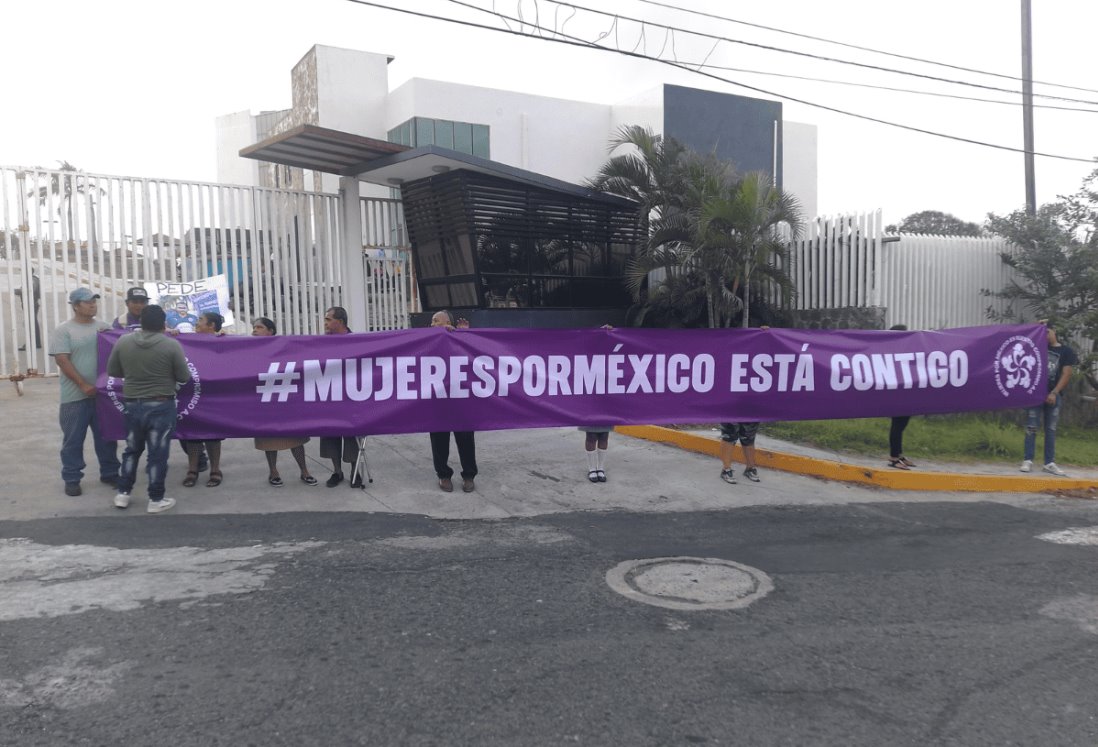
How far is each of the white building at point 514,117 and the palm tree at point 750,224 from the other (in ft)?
50.9

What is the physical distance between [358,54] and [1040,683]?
31.9 metres

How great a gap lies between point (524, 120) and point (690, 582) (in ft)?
90.0

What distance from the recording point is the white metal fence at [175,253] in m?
10.4

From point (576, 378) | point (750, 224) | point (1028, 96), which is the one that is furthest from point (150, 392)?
point (1028, 96)

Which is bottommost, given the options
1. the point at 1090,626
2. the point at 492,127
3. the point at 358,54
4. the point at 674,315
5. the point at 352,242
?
the point at 1090,626

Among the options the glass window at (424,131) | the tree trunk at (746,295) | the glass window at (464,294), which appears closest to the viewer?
the glass window at (464,294)

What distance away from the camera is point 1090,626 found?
4391 mm

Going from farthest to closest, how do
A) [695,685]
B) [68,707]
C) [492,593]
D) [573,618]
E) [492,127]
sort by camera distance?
1. [492,127]
2. [492,593]
3. [573,618]
4. [695,685]
5. [68,707]

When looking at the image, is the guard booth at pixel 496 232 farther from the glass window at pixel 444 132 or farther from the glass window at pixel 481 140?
the glass window at pixel 481 140

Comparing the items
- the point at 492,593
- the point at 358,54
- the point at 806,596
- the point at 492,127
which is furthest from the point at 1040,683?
the point at 358,54

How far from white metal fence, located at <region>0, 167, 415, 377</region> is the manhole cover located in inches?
311

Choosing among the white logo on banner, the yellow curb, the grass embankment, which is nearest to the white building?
the grass embankment

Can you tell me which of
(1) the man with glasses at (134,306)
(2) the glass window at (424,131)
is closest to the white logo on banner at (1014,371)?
(1) the man with glasses at (134,306)

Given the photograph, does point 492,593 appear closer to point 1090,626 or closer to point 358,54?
point 1090,626
